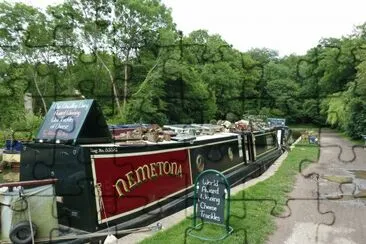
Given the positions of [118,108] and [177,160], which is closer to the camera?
[177,160]

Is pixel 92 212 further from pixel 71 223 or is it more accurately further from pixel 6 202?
pixel 6 202

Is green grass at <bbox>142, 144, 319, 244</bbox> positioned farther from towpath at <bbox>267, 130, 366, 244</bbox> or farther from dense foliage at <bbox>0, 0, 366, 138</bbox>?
dense foliage at <bbox>0, 0, 366, 138</bbox>

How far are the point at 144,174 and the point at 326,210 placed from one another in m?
4.51

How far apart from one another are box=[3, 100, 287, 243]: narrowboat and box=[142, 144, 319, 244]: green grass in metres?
0.74

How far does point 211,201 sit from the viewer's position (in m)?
7.30

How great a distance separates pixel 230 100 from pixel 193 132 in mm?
2278

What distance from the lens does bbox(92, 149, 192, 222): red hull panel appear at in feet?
21.8

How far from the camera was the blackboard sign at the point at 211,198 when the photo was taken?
7145 mm

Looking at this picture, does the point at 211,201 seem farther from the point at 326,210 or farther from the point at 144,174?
the point at 326,210

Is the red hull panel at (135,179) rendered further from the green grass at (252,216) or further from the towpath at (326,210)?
the towpath at (326,210)

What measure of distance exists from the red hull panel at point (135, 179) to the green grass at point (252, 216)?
30.3 inches

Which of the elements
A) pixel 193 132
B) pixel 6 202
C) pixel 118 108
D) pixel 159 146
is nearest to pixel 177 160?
pixel 159 146

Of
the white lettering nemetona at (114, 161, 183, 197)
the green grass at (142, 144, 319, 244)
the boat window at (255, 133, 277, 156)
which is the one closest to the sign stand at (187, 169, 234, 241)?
the green grass at (142, 144, 319, 244)

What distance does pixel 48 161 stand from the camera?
22.4 ft
